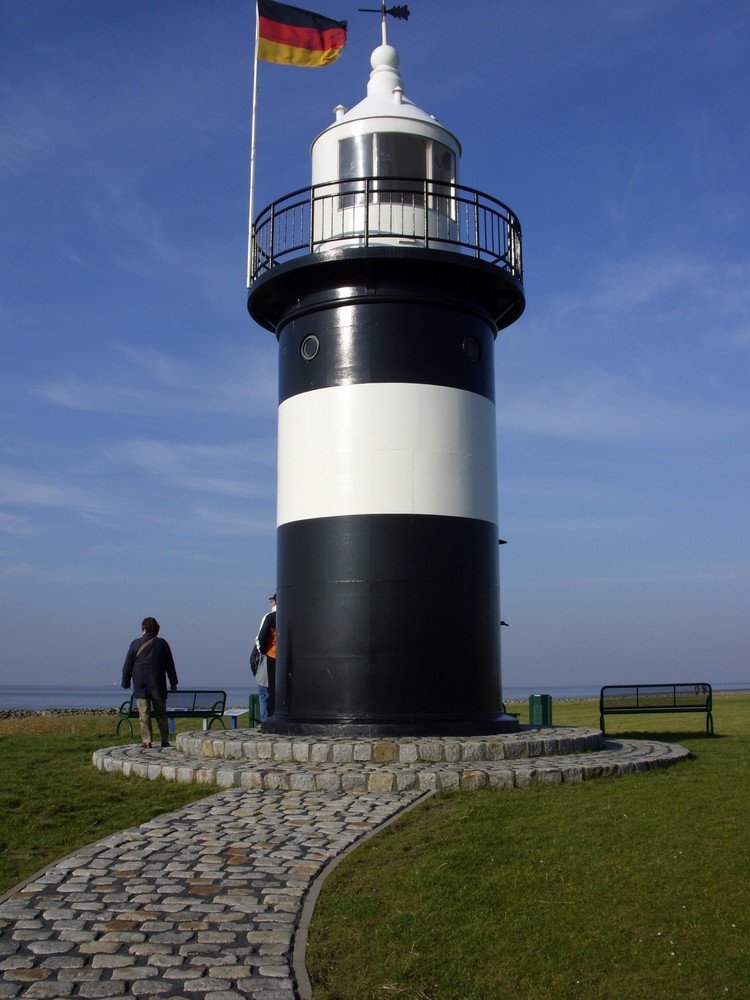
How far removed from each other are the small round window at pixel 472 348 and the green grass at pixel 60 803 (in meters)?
6.82

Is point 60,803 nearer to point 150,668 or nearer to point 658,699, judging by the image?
point 150,668

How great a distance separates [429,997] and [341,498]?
832 centimetres

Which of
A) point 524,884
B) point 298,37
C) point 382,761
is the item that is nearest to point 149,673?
point 382,761

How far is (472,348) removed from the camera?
45.4ft

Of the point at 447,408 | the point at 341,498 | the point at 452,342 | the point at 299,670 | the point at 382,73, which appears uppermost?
the point at 382,73

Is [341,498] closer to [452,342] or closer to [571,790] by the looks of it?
[452,342]

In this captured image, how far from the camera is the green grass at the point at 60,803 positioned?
8023 millimetres

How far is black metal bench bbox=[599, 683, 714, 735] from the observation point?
16672 millimetres

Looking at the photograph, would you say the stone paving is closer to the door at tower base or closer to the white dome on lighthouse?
the door at tower base

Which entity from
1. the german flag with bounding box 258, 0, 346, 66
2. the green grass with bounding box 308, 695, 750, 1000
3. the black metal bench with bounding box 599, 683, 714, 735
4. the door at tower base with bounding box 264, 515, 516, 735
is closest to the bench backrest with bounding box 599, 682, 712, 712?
the black metal bench with bounding box 599, 683, 714, 735

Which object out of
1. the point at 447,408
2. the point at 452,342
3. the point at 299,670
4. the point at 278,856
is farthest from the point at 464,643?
the point at 278,856

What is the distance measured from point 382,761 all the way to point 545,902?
475 centimetres

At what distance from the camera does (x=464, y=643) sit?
12984 millimetres

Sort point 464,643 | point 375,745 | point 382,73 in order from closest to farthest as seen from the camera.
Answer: point 375,745 → point 464,643 → point 382,73
